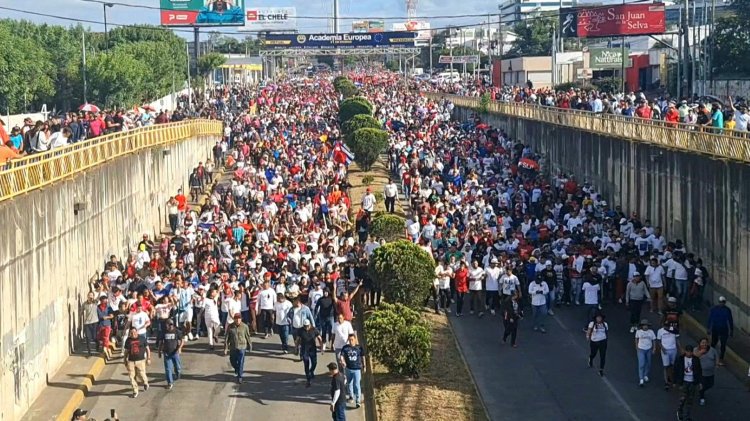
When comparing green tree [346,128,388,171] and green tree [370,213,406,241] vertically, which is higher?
green tree [346,128,388,171]

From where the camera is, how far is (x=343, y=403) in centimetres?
1612

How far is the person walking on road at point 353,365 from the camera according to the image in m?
17.2

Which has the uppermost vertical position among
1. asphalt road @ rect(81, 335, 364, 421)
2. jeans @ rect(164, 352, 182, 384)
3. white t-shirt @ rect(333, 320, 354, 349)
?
white t-shirt @ rect(333, 320, 354, 349)

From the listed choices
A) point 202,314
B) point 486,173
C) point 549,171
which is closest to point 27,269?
point 202,314

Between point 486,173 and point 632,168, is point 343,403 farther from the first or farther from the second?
point 486,173

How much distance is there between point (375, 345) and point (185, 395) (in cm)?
306

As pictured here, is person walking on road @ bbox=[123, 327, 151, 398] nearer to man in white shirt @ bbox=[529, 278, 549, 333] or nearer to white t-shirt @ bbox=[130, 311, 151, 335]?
white t-shirt @ bbox=[130, 311, 151, 335]

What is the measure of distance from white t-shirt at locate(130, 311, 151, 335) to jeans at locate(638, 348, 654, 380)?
789 cm

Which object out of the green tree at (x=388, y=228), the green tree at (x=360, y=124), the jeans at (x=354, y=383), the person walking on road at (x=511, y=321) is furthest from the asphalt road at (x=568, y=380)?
the green tree at (x=360, y=124)

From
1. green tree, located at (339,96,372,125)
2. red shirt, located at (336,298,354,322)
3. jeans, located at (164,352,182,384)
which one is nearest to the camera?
jeans, located at (164,352,182,384)

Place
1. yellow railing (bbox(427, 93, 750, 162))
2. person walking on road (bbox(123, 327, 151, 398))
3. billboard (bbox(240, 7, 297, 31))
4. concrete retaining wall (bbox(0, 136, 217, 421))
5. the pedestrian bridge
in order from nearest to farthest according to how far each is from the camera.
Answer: concrete retaining wall (bbox(0, 136, 217, 421)) < person walking on road (bbox(123, 327, 151, 398)) < the pedestrian bridge < yellow railing (bbox(427, 93, 750, 162)) < billboard (bbox(240, 7, 297, 31))

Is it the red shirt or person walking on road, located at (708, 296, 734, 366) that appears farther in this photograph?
the red shirt

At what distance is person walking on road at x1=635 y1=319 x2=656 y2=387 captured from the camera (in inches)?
711

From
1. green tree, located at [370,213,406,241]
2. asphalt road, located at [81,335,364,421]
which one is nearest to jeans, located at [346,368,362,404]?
asphalt road, located at [81,335,364,421]
